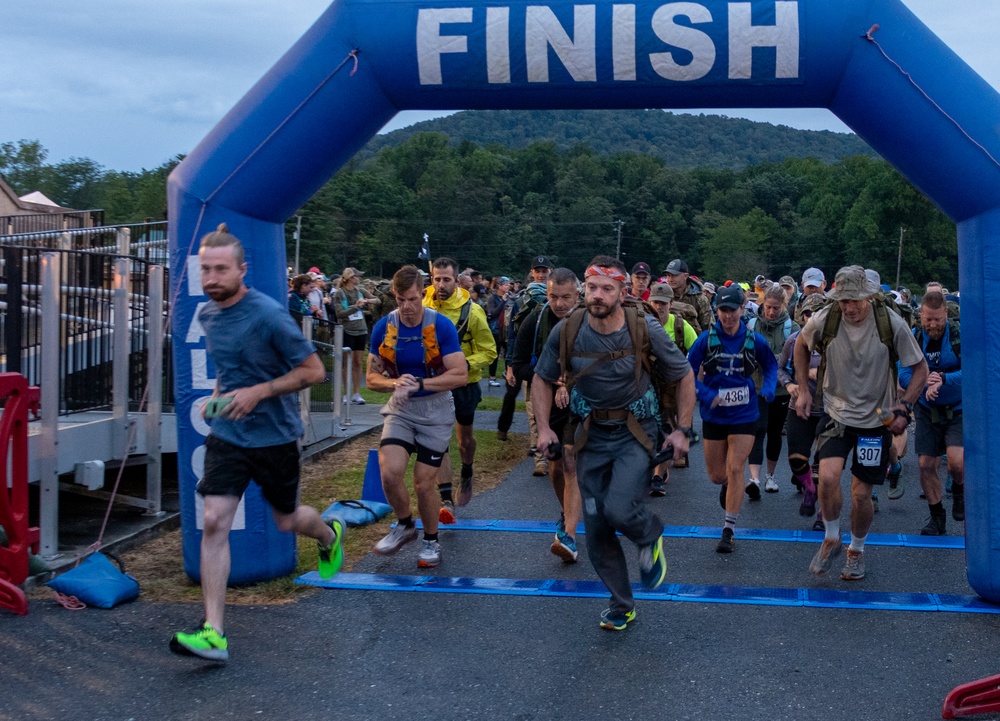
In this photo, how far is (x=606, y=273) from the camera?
225 inches

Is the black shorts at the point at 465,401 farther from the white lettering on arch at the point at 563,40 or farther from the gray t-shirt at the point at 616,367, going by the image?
the white lettering on arch at the point at 563,40

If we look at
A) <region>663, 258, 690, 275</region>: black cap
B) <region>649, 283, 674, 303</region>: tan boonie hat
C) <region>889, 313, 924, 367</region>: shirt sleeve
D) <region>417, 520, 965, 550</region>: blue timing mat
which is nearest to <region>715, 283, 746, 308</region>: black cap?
<region>889, 313, 924, 367</region>: shirt sleeve

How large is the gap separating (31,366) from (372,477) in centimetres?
276

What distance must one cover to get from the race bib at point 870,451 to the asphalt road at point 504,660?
0.76 m

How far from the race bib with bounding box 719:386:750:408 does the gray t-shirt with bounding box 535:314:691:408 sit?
199cm

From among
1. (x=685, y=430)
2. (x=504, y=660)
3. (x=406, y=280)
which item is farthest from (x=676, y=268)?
(x=504, y=660)

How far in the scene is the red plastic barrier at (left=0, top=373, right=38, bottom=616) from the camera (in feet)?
19.8

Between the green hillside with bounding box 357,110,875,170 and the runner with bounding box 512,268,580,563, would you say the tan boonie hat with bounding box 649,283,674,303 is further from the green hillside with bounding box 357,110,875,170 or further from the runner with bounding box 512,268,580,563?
the green hillside with bounding box 357,110,875,170

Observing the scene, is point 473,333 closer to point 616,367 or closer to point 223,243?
point 616,367

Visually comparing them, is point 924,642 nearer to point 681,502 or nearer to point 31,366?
point 681,502

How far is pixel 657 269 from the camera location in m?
118

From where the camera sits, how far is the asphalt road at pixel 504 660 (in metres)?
4.66

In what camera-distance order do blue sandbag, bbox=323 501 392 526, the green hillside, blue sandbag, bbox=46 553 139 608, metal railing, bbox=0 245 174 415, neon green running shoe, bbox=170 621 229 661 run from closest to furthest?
neon green running shoe, bbox=170 621 229 661 < blue sandbag, bbox=46 553 139 608 < metal railing, bbox=0 245 174 415 < blue sandbag, bbox=323 501 392 526 < the green hillside

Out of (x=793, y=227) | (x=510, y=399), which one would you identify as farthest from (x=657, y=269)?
(x=510, y=399)
